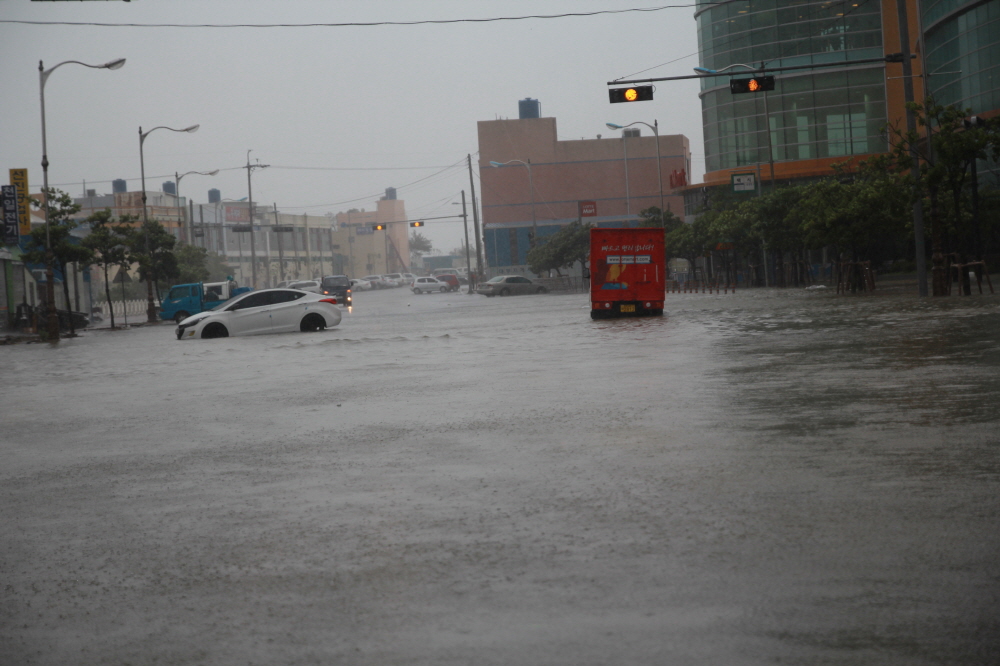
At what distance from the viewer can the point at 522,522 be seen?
628 centimetres

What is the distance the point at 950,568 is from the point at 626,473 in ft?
9.27

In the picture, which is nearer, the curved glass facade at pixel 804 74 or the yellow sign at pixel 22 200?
the yellow sign at pixel 22 200

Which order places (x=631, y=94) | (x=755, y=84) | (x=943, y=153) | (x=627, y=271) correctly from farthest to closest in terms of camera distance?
(x=627, y=271)
(x=943, y=153)
(x=755, y=84)
(x=631, y=94)

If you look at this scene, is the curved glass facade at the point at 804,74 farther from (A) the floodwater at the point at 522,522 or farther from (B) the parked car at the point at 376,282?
(B) the parked car at the point at 376,282

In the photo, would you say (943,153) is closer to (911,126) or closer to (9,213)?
(911,126)

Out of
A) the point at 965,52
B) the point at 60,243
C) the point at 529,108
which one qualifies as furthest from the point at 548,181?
the point at 60,243

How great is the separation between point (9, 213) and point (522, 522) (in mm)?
44978

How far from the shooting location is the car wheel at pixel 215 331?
30438mm

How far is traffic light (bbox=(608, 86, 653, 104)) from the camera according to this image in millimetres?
28197

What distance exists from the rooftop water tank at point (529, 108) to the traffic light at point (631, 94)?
86808 millimetres

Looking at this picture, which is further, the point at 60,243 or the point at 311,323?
the point at 60,243

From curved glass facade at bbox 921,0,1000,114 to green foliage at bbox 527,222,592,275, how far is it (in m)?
38.4

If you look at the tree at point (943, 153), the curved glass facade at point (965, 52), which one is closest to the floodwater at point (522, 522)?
the tree at point (943, 153)

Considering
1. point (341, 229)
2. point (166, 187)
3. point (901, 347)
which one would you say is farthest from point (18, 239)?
point (341, 229)
